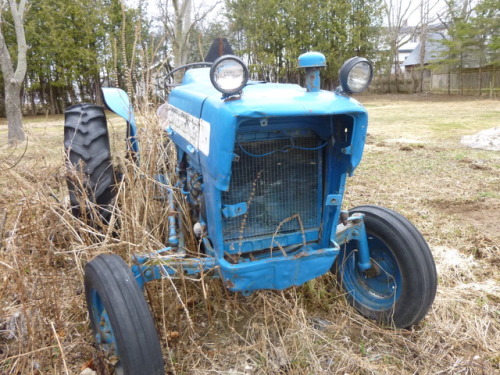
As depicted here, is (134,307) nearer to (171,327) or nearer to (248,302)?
(171,327)

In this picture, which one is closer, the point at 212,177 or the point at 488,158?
the point at 212,177

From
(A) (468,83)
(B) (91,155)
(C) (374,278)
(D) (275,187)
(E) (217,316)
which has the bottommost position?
(E) (217,316)

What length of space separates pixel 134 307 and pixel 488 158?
20.4 feet

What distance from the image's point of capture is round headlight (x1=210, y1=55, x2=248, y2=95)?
176 cm

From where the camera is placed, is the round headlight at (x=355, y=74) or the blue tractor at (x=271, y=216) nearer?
the blue tractor at (x=271, y=216)

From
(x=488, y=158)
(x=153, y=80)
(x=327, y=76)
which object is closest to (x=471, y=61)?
(x=327, y=76)

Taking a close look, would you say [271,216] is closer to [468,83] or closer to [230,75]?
[230,75]

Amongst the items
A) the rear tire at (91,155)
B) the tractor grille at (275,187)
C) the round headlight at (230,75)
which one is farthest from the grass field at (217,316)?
the round headlight at (230,75)

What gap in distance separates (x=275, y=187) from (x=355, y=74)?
69 cm

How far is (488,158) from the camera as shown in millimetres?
6270

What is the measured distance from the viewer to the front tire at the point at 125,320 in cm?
168

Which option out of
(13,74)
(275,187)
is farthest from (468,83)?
(275,187)

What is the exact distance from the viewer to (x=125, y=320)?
66.9 inches

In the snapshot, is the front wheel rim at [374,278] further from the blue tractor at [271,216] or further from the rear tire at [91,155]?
the rear tire at [91,155]
